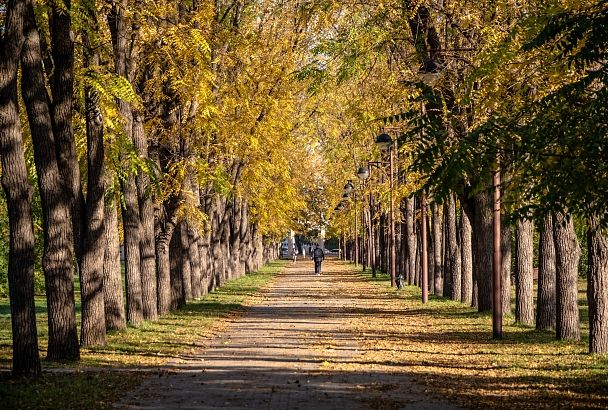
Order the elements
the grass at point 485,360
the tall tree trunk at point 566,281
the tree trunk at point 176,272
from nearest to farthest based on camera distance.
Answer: the grass at point 485,360, the tall tree trunk at point 566,281, the tree trunk at point 176,272

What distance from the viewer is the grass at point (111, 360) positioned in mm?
13891

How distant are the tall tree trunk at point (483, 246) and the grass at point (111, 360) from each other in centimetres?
664

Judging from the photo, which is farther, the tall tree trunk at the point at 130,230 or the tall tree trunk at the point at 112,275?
the tall tree trunk at the point at 130,230

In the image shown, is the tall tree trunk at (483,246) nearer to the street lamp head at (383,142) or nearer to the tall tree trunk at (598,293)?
the street lamp head at (383,142)

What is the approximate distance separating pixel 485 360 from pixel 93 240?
7.55m

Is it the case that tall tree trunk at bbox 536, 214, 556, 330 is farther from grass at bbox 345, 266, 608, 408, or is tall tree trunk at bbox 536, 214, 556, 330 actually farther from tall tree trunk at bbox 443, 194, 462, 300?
tall tree trunk at bbox 443, 194, 462, 300

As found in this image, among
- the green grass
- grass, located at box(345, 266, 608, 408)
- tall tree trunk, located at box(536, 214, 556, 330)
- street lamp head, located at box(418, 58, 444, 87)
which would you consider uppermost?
street lamp head, located at box(418, 58, 444, 87)

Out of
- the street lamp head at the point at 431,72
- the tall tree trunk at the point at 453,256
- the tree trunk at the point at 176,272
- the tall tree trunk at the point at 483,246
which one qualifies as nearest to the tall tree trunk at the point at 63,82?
the street lamp head at the point at 431,72

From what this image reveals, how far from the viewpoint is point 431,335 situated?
24.2 m

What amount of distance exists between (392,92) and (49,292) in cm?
1215

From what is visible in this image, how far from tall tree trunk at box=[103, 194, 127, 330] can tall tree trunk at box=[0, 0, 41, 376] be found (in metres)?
7.73

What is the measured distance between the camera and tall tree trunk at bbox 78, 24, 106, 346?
20922mm

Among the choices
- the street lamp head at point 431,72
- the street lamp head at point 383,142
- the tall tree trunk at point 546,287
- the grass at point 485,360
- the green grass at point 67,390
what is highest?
the street lamp head at point 431,72

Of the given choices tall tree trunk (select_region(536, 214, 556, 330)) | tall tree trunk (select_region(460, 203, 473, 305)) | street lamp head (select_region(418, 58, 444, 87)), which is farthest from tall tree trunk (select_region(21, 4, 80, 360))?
tall tree trunk (select_region(460, 203, 473, 305))
